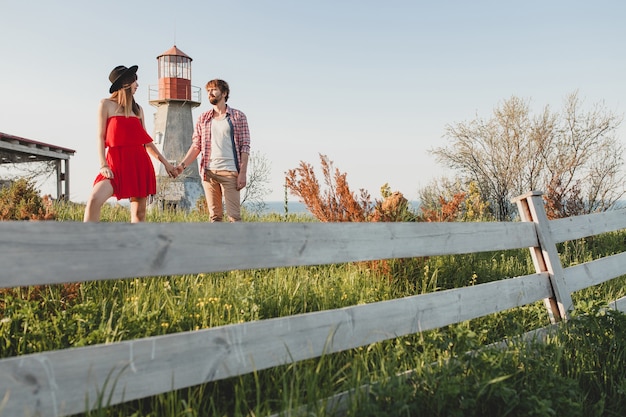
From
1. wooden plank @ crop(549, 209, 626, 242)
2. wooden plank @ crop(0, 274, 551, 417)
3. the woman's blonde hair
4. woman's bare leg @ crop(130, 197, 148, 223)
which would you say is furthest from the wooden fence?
the woman's blonde hair

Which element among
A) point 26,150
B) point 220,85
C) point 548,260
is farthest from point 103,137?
point 26,150

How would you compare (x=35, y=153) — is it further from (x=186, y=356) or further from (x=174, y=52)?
(x=186, y=356)

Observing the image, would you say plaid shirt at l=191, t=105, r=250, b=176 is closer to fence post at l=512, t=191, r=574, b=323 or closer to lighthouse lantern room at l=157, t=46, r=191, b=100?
fence post at l=512, t=191, r=574, b=323

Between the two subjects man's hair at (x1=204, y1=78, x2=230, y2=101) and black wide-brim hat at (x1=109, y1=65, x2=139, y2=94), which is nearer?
black wide-brim hat at (x1=109, y1=65, x2=139, y2=94)

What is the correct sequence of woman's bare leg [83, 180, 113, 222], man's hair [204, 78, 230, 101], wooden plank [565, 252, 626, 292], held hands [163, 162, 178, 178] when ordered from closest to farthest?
wooden plank [565, 252, 626, 292], woman's bare leg [83, 180, 113, 222], held hands [163, 162, 178, 178], man's hair [204, 78, 230, 101]

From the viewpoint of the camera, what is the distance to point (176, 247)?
84.1 inches

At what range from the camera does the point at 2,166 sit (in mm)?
20172

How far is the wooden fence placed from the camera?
1.81m

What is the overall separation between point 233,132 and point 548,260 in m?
3.64

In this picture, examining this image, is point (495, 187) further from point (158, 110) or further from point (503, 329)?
point (158, 110)

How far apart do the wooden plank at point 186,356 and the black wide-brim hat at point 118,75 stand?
3536 mm

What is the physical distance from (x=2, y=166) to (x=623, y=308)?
21057 mm

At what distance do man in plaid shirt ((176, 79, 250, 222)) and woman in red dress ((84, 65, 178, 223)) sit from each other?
1.00 metres

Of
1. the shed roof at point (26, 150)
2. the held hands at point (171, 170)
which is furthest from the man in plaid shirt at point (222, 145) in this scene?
the shed roof at point (26, 150)
